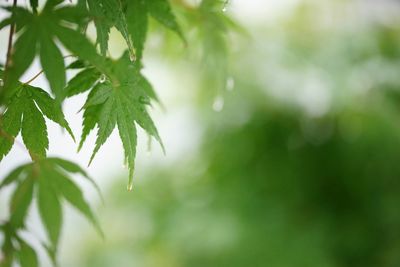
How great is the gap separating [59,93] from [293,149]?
1.74 metres

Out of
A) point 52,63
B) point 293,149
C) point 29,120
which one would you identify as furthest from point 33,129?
point 293,149

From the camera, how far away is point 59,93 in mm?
533

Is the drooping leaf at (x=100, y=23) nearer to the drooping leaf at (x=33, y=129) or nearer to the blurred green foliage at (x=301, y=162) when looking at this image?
the drooping leaf at (x=33, y=129)

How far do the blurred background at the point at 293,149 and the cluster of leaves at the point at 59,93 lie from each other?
127cm

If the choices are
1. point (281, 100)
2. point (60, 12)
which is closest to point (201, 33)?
point (60, 12)

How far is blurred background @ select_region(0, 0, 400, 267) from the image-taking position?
2092mm

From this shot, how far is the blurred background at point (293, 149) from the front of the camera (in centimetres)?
209

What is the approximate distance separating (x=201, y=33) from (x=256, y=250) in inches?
51.4

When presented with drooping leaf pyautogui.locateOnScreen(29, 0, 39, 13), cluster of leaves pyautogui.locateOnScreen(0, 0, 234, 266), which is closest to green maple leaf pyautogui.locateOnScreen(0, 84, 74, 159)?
cluster of leaves pyautogui.locateOnScreen(0, 0, 234, 266)

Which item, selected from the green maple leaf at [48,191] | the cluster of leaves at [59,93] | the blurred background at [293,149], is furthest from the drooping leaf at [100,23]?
the blurred background at [293,149]

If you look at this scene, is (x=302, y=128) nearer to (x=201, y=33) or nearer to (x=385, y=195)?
(x=385, y=195)

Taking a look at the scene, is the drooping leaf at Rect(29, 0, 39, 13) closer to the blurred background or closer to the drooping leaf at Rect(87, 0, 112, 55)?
the drooping leaf at Rect(87, 0, 112, 55)

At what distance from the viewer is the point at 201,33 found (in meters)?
0.97

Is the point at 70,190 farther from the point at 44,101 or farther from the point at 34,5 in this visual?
the point at 34,5
